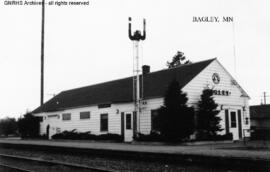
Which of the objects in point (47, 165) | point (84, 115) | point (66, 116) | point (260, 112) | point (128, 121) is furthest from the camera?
point (260, 112)

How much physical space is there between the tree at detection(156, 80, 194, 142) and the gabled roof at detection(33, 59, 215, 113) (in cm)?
234

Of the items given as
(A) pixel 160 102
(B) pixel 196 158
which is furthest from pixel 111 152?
(A) pixel 160 102

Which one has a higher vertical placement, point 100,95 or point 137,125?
point 100,95

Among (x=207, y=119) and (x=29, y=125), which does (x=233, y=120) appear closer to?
(x=207, y=119)

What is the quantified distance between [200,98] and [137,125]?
477 centimetres

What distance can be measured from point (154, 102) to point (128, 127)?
2.97 meters

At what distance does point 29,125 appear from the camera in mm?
37188

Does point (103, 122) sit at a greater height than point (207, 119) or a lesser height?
lesser

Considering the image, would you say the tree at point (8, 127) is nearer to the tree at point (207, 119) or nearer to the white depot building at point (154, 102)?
the white depot building at point (154, 102)

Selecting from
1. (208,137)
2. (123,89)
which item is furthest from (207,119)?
(123,89)

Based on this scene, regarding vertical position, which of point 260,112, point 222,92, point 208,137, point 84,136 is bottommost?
point 84,136

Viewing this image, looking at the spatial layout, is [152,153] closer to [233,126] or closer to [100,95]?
[233,126]

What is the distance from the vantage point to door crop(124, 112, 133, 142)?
26250 mm

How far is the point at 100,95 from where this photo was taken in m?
31.6
